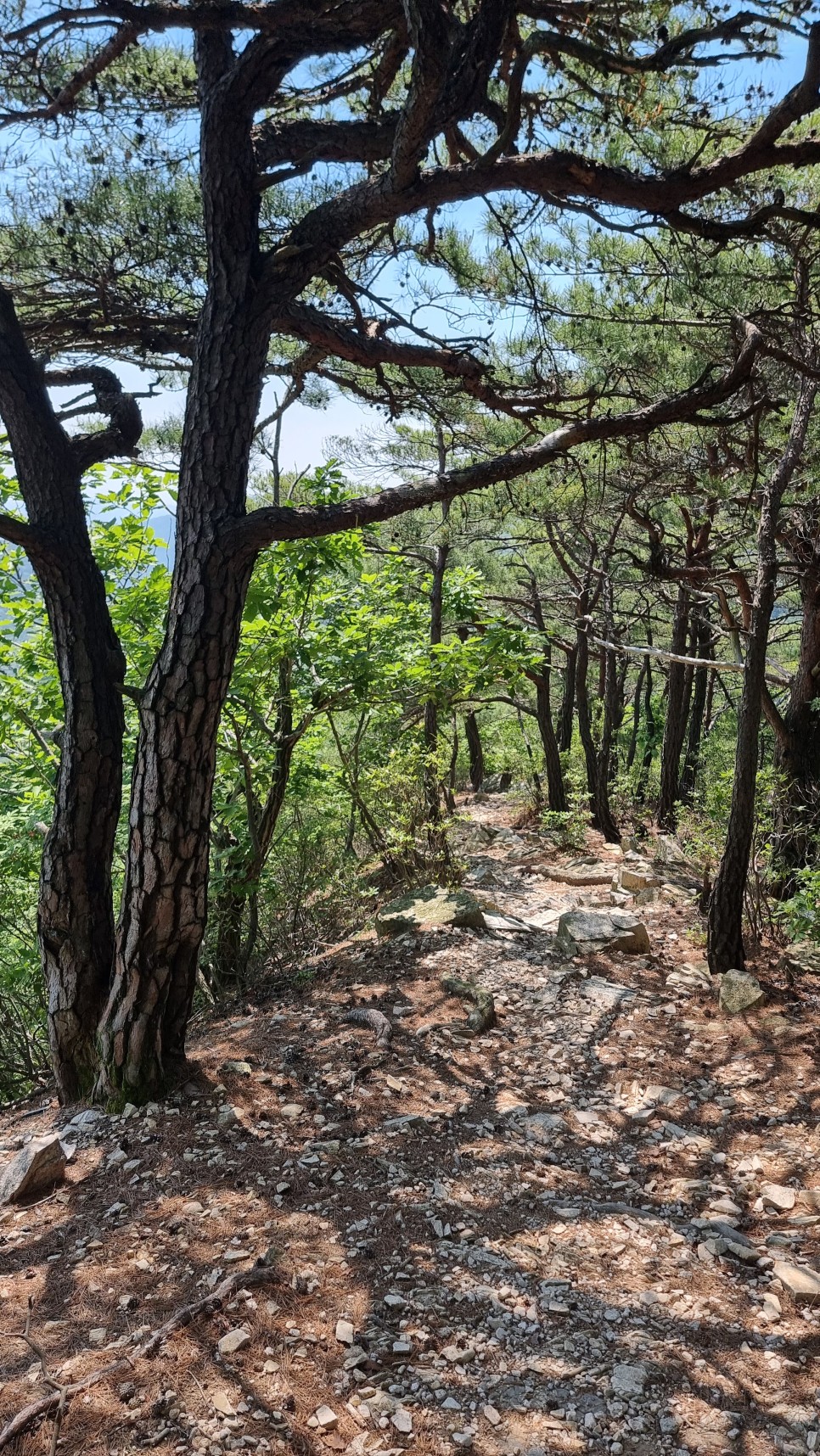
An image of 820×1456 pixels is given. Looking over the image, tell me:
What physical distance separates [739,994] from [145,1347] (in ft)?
12.2

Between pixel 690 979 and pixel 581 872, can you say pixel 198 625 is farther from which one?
pixel 581 872

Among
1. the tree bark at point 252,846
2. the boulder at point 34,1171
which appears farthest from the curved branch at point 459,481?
the boulder at point 34,1171

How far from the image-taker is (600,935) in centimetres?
588

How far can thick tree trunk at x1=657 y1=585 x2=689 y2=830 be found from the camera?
10.1 metres

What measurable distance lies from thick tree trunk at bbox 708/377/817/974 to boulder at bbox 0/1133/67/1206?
152 inches

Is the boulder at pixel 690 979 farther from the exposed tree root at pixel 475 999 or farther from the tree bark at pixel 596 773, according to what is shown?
the tree bark at pixel 596 773

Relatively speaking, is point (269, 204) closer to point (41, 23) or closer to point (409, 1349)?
point (41, 23)

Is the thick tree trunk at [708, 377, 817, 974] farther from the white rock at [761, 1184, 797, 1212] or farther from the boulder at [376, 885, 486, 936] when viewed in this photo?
the white rock at [761, 1184, 797, 1212]

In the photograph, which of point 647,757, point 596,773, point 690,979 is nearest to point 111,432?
point 690,979

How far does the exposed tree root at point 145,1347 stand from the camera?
6.19 feet

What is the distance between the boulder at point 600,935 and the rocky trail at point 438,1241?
0.79m

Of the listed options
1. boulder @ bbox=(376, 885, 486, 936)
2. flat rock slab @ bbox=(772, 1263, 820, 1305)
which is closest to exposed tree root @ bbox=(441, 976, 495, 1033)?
boulder @ bbox=(376, 885, 486, 936)

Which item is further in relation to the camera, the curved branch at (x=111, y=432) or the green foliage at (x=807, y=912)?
the green foliage at (x=807, y=912)

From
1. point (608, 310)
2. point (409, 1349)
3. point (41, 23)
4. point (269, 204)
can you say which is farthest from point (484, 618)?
point (409, 1349)
